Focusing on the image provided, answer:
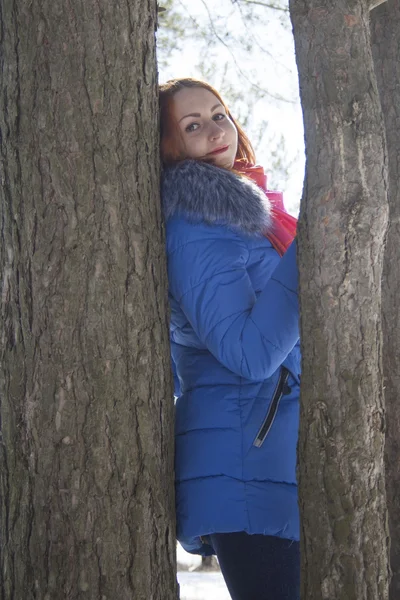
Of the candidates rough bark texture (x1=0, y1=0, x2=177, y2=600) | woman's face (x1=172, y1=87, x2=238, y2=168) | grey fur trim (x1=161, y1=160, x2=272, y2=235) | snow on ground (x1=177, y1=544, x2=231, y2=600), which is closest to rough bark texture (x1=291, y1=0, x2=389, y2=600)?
grey fur trim (x1=161, y1=160, x2=272, y2=235)

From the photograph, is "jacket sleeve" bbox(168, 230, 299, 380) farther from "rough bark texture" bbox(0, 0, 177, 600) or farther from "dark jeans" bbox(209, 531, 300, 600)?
"dark jeans" bbox(209, 531, 300, 600)

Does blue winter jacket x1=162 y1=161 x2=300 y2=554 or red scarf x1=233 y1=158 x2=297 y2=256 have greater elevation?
red scarf x1=233 y1=158 x2=297 y2=256

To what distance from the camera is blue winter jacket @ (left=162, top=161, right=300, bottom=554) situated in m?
2.32

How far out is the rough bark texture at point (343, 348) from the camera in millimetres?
2154

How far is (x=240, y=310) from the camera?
92.4 inches

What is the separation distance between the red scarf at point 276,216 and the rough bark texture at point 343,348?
35cm

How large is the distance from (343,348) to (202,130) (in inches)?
38.3

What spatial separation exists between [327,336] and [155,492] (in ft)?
2.21

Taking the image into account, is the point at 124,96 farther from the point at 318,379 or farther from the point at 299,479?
the point at 299,479

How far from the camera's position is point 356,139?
7.21ft

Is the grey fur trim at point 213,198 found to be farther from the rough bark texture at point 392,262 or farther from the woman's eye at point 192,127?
the rough bark texture at point 392,262

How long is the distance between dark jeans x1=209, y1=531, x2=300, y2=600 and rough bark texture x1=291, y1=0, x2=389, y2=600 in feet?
0.45

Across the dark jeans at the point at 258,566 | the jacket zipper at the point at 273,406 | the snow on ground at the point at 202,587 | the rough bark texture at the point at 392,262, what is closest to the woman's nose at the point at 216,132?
the rough bark texture at the point at 392,262

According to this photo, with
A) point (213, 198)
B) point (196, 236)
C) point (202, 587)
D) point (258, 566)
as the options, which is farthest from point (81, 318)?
point (202, 587)
